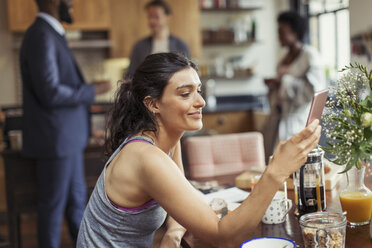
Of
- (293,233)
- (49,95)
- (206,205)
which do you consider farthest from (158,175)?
(49,95)

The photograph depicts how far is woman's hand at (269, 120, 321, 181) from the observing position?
3.86 ft

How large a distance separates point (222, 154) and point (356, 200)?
1223 millimetres

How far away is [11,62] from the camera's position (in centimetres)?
512

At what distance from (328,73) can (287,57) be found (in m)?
1.30

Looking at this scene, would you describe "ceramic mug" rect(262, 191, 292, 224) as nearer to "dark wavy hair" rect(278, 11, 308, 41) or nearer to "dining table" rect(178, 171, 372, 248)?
"dining table" rect(178, 171, 372, 248)

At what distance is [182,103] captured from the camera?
56.4 inches

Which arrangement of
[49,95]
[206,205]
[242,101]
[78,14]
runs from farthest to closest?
[242,101] < [78,14] < [49,95] < [206,205]

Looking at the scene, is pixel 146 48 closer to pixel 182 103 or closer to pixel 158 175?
pixel 182 103

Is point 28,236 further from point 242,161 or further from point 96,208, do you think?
point 96,208

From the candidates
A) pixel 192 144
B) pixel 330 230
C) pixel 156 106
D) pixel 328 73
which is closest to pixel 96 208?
pixel 156 106

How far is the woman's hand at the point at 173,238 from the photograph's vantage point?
1.50 meters

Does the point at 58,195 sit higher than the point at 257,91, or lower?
lower

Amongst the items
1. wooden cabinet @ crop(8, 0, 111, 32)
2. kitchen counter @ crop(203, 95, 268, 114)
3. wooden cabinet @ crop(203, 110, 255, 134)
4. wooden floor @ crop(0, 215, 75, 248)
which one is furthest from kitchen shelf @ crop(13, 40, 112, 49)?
wooden floor @ crop(0, 215, 75, 248)

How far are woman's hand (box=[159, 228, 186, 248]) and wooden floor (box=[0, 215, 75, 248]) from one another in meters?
1.98
